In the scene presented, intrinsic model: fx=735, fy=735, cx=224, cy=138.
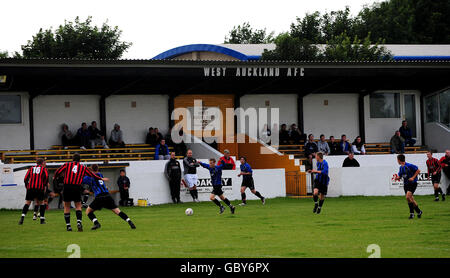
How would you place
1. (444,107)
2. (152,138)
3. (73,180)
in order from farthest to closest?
(444,107) → (152,138) → (73,180)

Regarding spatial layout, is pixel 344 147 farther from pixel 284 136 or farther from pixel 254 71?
pixel 254 71

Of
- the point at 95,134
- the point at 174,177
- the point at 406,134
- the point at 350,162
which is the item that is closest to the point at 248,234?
the point at 174,177

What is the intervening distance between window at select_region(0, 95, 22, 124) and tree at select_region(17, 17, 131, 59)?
921 inches

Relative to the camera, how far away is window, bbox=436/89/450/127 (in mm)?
38625

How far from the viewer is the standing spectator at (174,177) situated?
92.7ft

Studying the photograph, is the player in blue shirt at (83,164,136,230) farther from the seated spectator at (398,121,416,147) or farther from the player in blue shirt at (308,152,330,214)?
the seated spectator at (398,121,416,147)

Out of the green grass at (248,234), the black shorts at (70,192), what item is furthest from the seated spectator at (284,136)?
the black shorts at (70,192)

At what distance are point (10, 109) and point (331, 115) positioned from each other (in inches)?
653

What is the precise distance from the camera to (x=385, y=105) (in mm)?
40094

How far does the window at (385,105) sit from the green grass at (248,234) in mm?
16412

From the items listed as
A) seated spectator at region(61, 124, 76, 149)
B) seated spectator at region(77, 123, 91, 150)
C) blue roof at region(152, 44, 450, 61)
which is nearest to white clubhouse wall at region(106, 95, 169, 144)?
seated spectator at region(61, 124, 76, 149)

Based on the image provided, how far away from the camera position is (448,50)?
2063 inches

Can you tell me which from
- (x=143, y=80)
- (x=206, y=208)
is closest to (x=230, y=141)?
(x=143, y=80)
